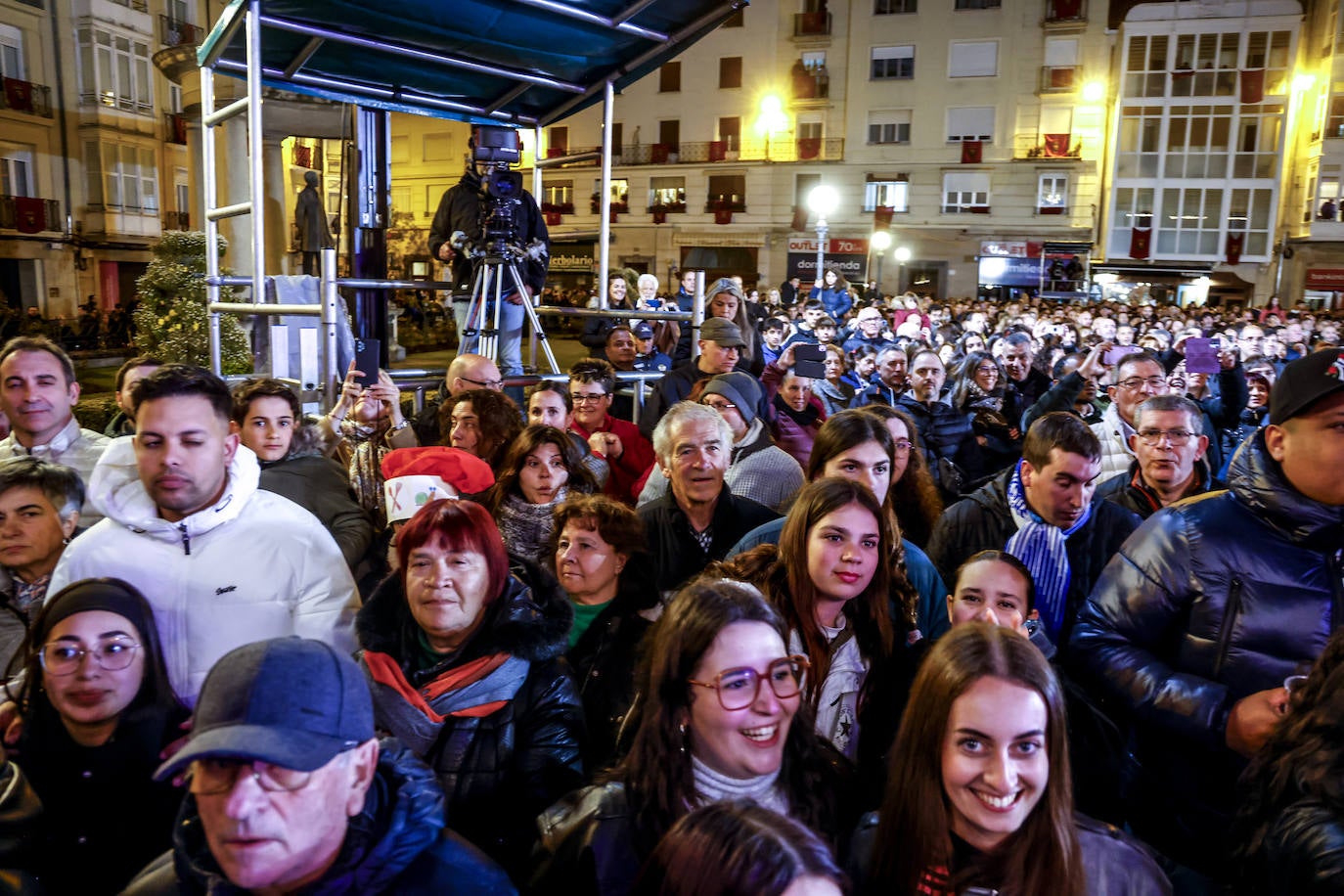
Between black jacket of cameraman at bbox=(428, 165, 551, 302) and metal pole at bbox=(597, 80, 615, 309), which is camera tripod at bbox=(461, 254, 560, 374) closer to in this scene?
black jacket of cameraman at bbox=(428, 165, 551, 302)

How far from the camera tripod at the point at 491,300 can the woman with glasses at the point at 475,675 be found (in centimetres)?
301

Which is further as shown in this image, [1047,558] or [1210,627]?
[1047,558]

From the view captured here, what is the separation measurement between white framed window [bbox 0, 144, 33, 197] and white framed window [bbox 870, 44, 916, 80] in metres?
30.0

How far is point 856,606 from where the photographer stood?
289 centimetres

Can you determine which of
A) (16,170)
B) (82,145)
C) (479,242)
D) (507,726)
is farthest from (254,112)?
(82,145)

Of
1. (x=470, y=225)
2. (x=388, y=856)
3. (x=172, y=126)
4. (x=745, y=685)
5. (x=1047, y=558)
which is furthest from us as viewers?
(x=172, y=126)

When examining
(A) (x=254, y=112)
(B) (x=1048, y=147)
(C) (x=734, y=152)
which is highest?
(C) (x=734, y=152)

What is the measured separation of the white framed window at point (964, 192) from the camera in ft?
113

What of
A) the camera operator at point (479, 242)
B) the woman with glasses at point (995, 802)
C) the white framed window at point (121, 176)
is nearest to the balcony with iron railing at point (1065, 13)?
the white framed window at point (121, 176)

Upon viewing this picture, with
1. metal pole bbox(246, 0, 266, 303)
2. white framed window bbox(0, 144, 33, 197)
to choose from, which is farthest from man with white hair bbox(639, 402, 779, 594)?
white framed window bbox(0, 144, 33, 197)

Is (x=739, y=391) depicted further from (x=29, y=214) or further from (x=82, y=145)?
(x=82, y=145)

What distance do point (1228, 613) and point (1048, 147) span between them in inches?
1390

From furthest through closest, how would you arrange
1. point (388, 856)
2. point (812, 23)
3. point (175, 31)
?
point (812, 23) < point (175, 31) < point (388, 856)

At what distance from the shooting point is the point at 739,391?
16.1ft
